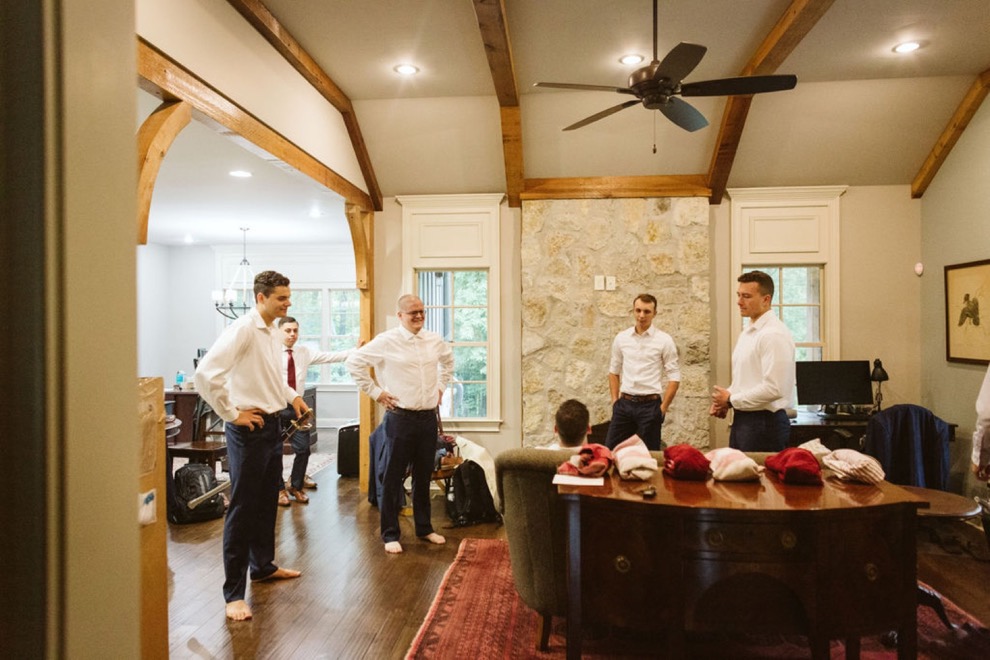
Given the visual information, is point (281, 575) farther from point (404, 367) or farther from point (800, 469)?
point (800, 469)

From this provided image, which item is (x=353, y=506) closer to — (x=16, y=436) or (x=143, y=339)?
(x=16, y=436)

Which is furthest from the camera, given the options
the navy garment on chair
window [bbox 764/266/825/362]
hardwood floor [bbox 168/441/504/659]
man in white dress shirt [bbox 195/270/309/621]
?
window [bbox 764/266/825/362]

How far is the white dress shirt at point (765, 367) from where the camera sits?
11.1 feet

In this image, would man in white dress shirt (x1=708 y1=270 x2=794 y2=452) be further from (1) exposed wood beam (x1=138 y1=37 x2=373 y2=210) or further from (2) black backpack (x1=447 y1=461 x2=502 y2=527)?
(1) exposed wood beam (x1=138 y1=37 x2=373 y2=210)

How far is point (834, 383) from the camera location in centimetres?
520

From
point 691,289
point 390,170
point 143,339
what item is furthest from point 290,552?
point 143,339

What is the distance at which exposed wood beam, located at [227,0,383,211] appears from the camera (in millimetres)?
3537

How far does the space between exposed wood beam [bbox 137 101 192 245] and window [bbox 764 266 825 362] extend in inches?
194

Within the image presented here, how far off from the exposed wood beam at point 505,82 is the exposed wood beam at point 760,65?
162 centimetres

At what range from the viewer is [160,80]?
2695mm

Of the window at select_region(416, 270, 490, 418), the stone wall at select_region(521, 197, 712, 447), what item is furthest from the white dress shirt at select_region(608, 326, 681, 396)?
the window at select_region(416, 270, 490, 418)

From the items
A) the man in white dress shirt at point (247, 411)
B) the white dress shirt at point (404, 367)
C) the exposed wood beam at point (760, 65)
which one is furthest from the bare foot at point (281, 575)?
the exposed wood beam at point (760, 65)

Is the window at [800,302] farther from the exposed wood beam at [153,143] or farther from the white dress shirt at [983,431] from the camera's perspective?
the exposed wood beam at [153,143]

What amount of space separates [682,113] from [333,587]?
10.7ft
